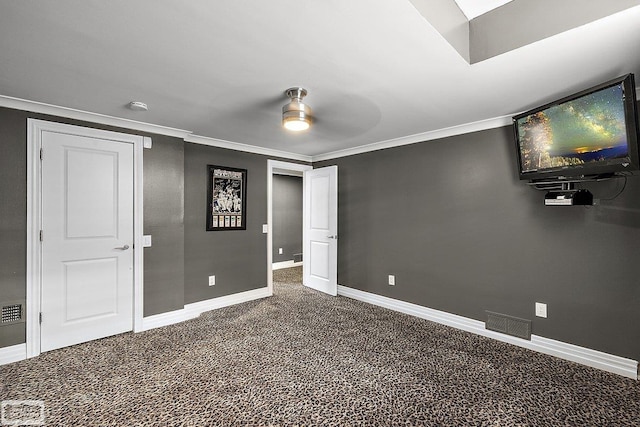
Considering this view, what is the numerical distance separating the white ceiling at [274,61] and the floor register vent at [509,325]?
6.80 feet

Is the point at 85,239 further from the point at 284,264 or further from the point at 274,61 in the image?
the point at 284,264

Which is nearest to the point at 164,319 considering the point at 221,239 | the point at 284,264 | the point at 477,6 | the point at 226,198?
the point at 221,239

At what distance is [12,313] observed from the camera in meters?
2.57

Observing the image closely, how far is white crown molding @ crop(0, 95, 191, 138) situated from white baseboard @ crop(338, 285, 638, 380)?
138 inches

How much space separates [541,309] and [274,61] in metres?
3.22

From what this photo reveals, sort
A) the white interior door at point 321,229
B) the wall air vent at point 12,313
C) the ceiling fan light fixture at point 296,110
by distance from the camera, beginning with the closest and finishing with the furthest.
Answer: the ceiling fan light fixture at point 296,110 → the wall air vent at point 12,313 → the white interior door at point 321,229

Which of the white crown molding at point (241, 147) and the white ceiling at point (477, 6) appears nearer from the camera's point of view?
the white ceiling at point (477, 6)

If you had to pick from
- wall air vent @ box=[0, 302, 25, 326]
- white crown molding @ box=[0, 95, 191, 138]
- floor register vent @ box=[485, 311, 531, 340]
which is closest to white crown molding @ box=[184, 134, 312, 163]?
white crown molding @ box=[0, 95, 191, 138]

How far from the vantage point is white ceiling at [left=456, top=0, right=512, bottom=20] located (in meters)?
1.72

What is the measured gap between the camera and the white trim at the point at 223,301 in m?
3.67

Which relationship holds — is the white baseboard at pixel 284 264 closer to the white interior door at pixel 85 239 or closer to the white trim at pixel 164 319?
the white trim at pixel 164 319

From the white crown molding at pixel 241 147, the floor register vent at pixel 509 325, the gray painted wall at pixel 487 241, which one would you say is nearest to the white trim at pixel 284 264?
the gray painted wall at pixel 487 241

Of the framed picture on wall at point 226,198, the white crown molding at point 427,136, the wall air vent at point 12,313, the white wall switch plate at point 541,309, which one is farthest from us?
the framed picture on wall at point 226,198

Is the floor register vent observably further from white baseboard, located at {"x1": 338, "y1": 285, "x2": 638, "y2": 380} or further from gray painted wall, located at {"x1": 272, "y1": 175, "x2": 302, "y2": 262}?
gray painted wall, located at {"x1": 272, "y1": 175, "x2": 302, "y2": 262}
